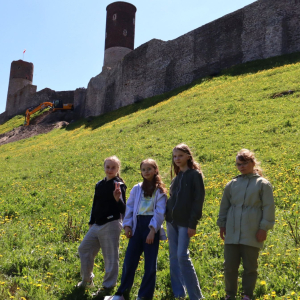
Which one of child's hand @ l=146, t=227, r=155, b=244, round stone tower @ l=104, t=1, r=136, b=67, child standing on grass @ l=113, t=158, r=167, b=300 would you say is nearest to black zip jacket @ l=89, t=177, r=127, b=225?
child standing on grass @ l=113, t=158, r=167, b=300

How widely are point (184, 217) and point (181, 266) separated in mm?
528

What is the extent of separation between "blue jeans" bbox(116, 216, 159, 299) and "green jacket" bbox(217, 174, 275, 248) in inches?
34.1

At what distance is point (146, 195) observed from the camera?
4.16m

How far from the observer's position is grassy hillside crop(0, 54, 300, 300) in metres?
4.24

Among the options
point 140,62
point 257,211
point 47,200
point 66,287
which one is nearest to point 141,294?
point 66,287

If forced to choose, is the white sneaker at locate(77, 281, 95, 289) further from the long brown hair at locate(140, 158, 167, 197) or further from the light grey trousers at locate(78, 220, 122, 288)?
the long brown hair at locate(140, 158, 167, 197)

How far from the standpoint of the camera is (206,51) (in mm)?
24016

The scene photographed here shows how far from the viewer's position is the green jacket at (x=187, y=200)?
376 cm

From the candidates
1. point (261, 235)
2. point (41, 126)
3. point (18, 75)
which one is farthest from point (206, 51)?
point (18, 75)

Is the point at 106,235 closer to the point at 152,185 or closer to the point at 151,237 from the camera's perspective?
the point at 151,237

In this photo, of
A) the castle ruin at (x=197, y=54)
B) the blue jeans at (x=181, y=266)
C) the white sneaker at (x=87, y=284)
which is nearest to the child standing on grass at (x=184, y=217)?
the blue jeans at (x=181, y=266)

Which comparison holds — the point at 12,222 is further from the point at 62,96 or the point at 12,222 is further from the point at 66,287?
the point at 62,96

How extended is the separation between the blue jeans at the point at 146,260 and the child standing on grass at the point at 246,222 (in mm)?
819

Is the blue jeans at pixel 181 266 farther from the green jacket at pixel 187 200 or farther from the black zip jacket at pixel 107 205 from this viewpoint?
the black zip jacket at pixel 107 205
